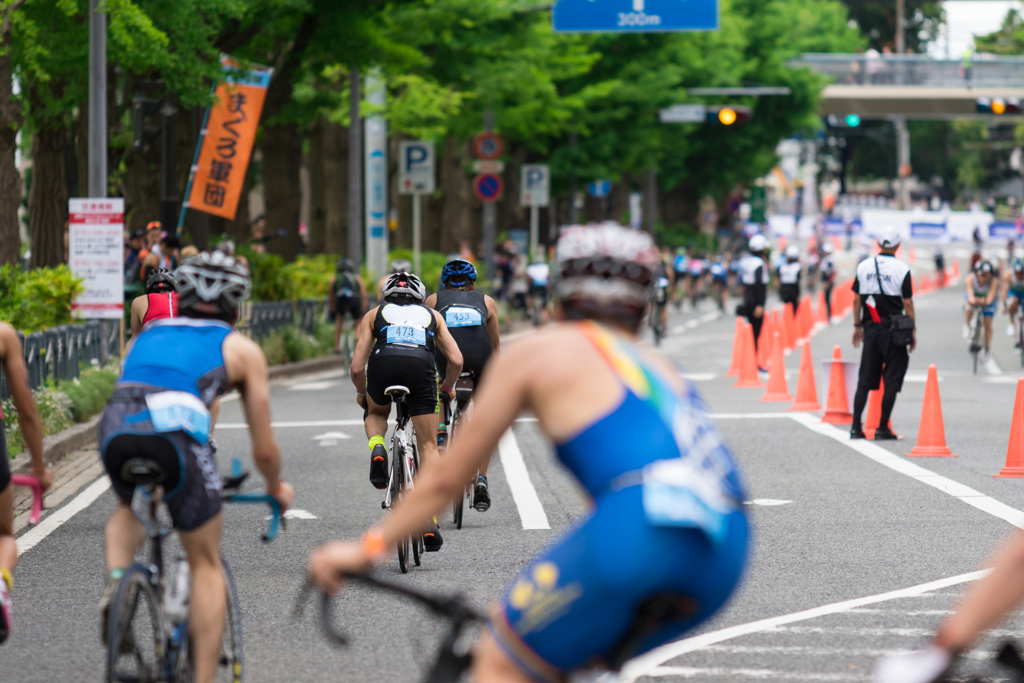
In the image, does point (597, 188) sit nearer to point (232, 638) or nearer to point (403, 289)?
point (403, 289)

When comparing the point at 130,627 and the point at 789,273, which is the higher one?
the point at 789,273

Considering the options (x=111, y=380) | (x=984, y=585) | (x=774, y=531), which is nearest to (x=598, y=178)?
(x=111, y=380)

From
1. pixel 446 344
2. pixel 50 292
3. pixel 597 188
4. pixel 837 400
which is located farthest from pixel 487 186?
pixel 446 344

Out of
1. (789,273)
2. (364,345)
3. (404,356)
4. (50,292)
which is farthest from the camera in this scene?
(789,273)

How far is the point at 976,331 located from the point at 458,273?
14811 millimetres

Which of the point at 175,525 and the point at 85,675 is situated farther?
the point at 85,675

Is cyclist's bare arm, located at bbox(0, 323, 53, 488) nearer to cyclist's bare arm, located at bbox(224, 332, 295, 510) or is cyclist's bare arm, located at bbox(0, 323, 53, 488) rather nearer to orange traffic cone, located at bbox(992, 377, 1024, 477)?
cyclist's bare arm, located at bbox(224, 332, 295, 510)

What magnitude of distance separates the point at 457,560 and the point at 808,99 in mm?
49795

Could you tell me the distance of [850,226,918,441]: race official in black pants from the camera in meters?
13.5

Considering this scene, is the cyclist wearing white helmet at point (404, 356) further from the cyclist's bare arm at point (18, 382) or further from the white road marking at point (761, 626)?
the cyclist's bare arm at point (18, 382)

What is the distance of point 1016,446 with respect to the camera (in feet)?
39.4

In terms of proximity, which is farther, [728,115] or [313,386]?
[728,115]

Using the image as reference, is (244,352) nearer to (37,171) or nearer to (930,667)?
(930,667)

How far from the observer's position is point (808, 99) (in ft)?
185
